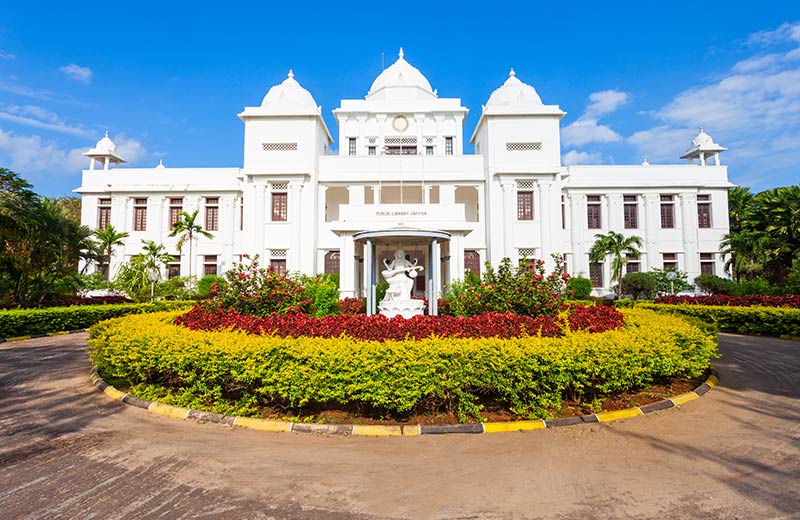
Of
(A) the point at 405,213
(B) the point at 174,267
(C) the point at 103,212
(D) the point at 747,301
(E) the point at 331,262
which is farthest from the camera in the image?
(C) the point at 103,212

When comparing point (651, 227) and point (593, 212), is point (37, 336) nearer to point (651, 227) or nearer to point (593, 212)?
point (593, 212)

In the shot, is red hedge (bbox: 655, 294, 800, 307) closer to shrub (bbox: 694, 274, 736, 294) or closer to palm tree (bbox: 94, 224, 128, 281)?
shrub (bbox: 694, 274, 736, 294)

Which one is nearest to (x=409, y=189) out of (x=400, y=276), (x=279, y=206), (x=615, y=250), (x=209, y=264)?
(x=279, y=206)

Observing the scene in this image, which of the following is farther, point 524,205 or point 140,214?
point 140,214

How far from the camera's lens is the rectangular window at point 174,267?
2421 centimetres

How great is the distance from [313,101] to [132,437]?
2149cm

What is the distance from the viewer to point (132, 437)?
3.96 meters

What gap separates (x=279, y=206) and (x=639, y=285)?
18943 millimetres

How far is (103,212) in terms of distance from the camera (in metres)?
24.8

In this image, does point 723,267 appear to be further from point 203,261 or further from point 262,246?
point 203,261

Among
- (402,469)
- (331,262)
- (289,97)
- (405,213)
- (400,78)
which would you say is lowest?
(402,469)

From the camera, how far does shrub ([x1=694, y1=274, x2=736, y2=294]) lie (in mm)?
20406

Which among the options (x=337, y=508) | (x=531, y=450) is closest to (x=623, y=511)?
(x=531, y=450)

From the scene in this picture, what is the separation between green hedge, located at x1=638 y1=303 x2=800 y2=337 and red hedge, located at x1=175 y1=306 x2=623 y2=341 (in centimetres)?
624
